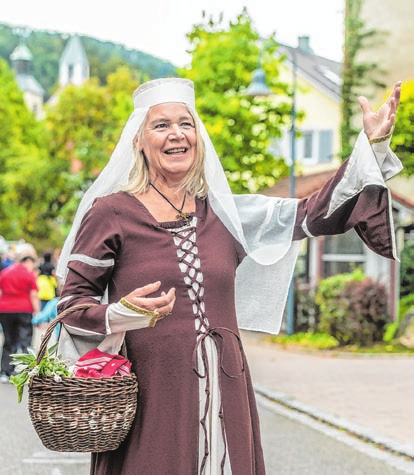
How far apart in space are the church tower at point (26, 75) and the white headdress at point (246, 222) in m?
118

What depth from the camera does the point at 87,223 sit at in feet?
10.9

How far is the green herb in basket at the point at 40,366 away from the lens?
3.08 metres

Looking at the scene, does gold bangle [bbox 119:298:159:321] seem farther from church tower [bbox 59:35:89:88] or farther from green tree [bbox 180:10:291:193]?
→ church tower [bbox 59:35:89:88]

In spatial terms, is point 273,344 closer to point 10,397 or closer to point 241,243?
point 10,397

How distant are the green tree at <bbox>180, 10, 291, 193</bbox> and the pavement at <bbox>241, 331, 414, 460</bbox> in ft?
23.3

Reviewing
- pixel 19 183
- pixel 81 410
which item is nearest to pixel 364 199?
pixel 81 410

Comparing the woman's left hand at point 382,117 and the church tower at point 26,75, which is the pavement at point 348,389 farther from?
the church tower at point 26,75

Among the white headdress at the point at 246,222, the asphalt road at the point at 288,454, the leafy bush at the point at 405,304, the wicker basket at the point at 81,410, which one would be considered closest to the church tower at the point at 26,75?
the leafy bush at the point at 405,304

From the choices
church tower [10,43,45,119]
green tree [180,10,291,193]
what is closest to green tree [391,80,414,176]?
green tree [180,10,291,193]

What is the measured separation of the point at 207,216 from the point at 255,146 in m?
20.1

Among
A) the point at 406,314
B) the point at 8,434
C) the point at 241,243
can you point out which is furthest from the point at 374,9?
the point at 241,243

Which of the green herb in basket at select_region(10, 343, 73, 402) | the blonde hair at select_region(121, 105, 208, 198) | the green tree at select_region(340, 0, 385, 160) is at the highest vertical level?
the green tree at select_region(340, 0, 385, 160)

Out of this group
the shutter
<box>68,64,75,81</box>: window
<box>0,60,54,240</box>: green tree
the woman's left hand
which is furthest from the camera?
<box>68,64,75,81</box>: window

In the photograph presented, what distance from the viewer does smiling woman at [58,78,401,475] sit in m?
3.18
